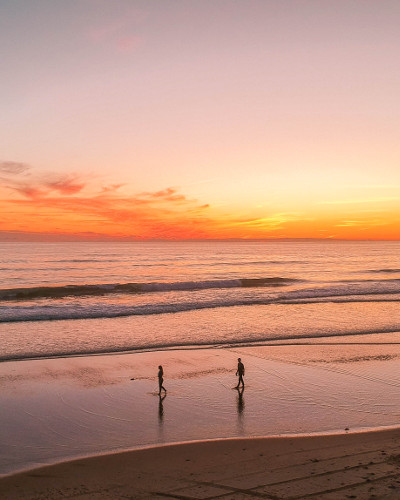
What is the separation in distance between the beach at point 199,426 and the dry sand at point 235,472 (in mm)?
39

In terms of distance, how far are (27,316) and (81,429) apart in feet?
71.0

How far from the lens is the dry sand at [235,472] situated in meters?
8.68

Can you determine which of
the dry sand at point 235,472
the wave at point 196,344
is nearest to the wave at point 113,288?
the wave at point 196,344

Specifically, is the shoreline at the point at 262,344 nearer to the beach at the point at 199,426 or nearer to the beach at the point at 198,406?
the beach at the point at 198,406

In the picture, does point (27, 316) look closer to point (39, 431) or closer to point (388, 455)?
point (39, 431)

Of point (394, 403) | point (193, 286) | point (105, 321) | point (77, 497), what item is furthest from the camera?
point (193, 286)

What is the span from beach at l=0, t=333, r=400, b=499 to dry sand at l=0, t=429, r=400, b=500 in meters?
0.04

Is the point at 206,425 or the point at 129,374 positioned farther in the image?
the point at 129,374

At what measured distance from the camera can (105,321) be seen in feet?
101

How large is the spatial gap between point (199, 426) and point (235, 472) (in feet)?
9.86

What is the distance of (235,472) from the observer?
9.66 metres

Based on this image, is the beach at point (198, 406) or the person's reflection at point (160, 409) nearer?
the beach at point (198, 406)

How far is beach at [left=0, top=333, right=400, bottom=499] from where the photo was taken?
9.32m

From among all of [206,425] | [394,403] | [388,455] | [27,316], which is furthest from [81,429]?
[27,316]
